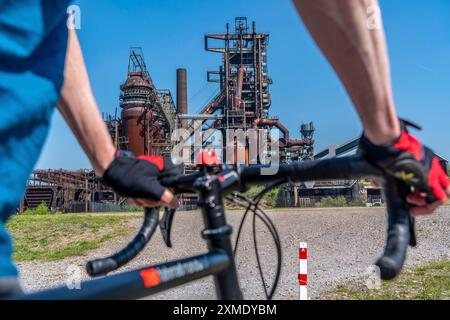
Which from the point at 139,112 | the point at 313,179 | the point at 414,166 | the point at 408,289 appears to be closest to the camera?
the point at 414,166

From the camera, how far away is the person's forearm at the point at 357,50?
716mm

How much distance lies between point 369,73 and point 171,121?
104 feet

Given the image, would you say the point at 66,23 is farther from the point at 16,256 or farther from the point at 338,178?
the point at 16,256

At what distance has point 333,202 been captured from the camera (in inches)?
1086

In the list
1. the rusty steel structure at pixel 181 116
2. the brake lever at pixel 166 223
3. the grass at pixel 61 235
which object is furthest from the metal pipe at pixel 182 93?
the brake lever at pixel 166 223

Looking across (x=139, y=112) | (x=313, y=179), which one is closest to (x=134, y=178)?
(x=313, y=179)

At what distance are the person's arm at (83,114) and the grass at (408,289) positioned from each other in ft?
20.2

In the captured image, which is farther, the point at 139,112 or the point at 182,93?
the point at 182,93

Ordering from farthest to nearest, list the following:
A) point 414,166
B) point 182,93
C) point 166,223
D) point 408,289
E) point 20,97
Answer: point 182,93 < point 408,289 < point 166,223 < point 414,166 < point 20,97

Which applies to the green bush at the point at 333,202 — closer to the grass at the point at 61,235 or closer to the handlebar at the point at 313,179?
the grass at the point at 61,235

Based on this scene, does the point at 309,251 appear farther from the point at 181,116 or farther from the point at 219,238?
the point at 181,116

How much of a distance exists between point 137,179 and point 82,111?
0.80 ft

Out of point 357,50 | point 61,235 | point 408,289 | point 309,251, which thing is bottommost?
point 408,289

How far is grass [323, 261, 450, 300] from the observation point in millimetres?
6707
